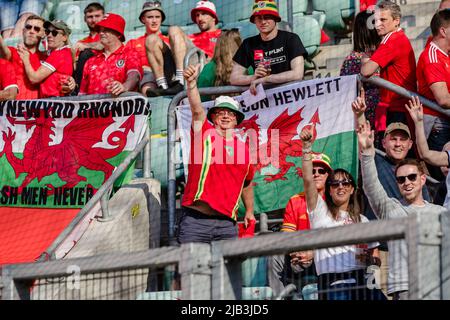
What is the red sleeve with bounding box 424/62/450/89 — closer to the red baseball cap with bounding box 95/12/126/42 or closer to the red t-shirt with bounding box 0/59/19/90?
the red baseball cap with bounding box 95/12/126/42

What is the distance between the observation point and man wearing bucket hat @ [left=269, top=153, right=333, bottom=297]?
5.79 metres

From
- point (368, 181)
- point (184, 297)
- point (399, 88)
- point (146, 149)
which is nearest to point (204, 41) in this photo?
point (146, 149)

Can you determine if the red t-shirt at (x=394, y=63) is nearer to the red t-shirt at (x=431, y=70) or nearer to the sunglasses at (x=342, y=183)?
the red t-shirt at (x=431, y=70)

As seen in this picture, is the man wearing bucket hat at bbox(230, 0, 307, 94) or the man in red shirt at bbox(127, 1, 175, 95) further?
the man in red shirt at bbox(127, 1, 175, 95)

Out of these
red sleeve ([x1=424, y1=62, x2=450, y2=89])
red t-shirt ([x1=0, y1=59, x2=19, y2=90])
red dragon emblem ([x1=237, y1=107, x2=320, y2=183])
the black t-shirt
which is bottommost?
red dragon emblem ([x1=237, y1=107, x2=320, y2=183])

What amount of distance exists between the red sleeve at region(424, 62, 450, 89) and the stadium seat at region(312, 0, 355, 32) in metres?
3.66

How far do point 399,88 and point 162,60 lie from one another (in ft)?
8.67

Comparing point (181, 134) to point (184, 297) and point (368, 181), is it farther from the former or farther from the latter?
point (184, 297)

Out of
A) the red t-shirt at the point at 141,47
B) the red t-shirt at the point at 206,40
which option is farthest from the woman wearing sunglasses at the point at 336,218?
the red t-shirt at the point at 206,40

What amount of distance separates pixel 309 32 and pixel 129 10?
9.61 feet

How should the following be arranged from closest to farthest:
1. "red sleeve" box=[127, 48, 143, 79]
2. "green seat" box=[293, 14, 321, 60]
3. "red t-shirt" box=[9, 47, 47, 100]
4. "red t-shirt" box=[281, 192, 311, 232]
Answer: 1. "red t-shirt" box=[281, 192, 311, 232]
2. "red sleeve" box=[127, 48, 143, 79]
3. "red t-shirt" box=[9, 47, 47, 100]
4. "green seat" box=[293, 14, 321, 60]

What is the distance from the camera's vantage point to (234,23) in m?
11.6

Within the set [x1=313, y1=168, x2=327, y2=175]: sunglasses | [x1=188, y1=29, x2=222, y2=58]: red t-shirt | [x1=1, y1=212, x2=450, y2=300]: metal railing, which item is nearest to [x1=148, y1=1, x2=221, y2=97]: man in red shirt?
[x1=188, y1=29, x2=222, y2=58]: red t-shirt

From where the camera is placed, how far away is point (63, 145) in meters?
9.12
